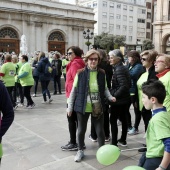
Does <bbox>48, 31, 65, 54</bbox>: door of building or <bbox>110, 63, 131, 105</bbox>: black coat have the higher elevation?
<bbox>48, 31, 65, 54</bbox>: door of building

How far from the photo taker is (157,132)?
2.02 meters

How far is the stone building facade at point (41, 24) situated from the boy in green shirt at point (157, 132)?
30.4 meters

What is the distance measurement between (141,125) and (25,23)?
28476 millimetres

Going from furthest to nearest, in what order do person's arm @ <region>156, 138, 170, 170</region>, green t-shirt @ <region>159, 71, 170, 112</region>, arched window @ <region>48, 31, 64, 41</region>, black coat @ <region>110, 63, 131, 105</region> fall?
arched window @ <region>48, 31, 64, 41</region> < black coat @ <region>110, 63, 131, 105</region> < green t-shirt @ <region>159, 71, 170, 112</region> < person's arm @ <region>156, 138, 170, 170</region>

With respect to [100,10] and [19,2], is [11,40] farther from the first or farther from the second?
[100,10]

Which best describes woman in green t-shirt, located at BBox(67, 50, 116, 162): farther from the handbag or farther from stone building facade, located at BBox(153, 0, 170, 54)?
stone building facade, located at BBox(153, 0, 170, 54)

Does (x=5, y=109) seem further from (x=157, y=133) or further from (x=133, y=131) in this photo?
(x=133, y=131)

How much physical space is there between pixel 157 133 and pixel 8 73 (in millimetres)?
6016

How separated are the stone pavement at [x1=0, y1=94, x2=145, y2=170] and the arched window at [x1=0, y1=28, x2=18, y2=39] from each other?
1030 inches

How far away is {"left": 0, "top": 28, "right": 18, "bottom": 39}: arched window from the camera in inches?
1213

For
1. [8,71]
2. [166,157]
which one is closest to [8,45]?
[8,71]

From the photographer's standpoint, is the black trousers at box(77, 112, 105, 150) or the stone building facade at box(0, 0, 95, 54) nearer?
the black trousers at box(77, 112, 105, 150)

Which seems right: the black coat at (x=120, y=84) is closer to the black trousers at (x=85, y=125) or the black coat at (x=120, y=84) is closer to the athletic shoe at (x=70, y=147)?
the black trousers at (x=85, y=125)

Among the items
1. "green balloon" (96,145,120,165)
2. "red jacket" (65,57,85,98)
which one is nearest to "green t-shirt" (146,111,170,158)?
"green balloon" (96,145,120,165)
